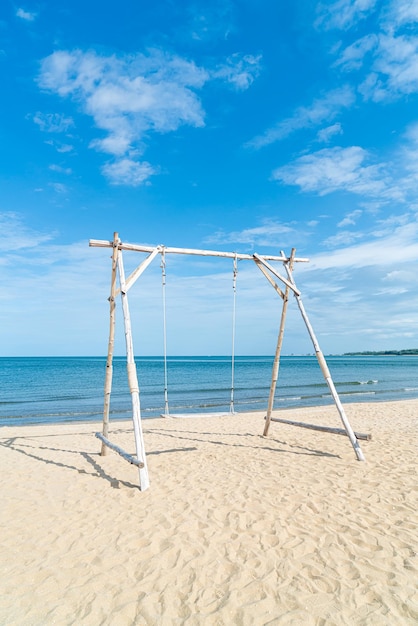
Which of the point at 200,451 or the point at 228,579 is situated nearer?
the point at 228,579

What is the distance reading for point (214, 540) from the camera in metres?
3.88

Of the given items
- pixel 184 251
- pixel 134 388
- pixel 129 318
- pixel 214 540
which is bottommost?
pixel 214 540

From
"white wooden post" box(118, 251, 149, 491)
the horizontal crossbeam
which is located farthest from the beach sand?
the horizontal crossbeam

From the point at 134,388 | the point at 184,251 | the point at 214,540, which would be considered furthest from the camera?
the point at 184,251

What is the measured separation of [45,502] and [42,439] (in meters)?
5.14

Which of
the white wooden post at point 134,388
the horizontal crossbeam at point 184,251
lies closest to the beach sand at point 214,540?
the white wooden post at point 134,388

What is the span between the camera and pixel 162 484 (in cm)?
561

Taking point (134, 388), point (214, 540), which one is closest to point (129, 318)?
point (134, 388)

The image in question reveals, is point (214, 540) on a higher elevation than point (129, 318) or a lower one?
lower

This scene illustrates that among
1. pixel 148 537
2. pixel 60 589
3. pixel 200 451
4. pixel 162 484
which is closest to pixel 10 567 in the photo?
pixel 60 589

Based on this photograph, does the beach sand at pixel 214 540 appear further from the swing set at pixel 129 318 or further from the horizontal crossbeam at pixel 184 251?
the horizontal crossbeam at pixel 184 251

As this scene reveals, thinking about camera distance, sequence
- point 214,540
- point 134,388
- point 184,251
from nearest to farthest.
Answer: point 214,540, point 134,388, point 184,251

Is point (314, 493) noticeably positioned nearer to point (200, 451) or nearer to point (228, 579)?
point (228, 579)

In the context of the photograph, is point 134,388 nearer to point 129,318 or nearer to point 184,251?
point 129,318
